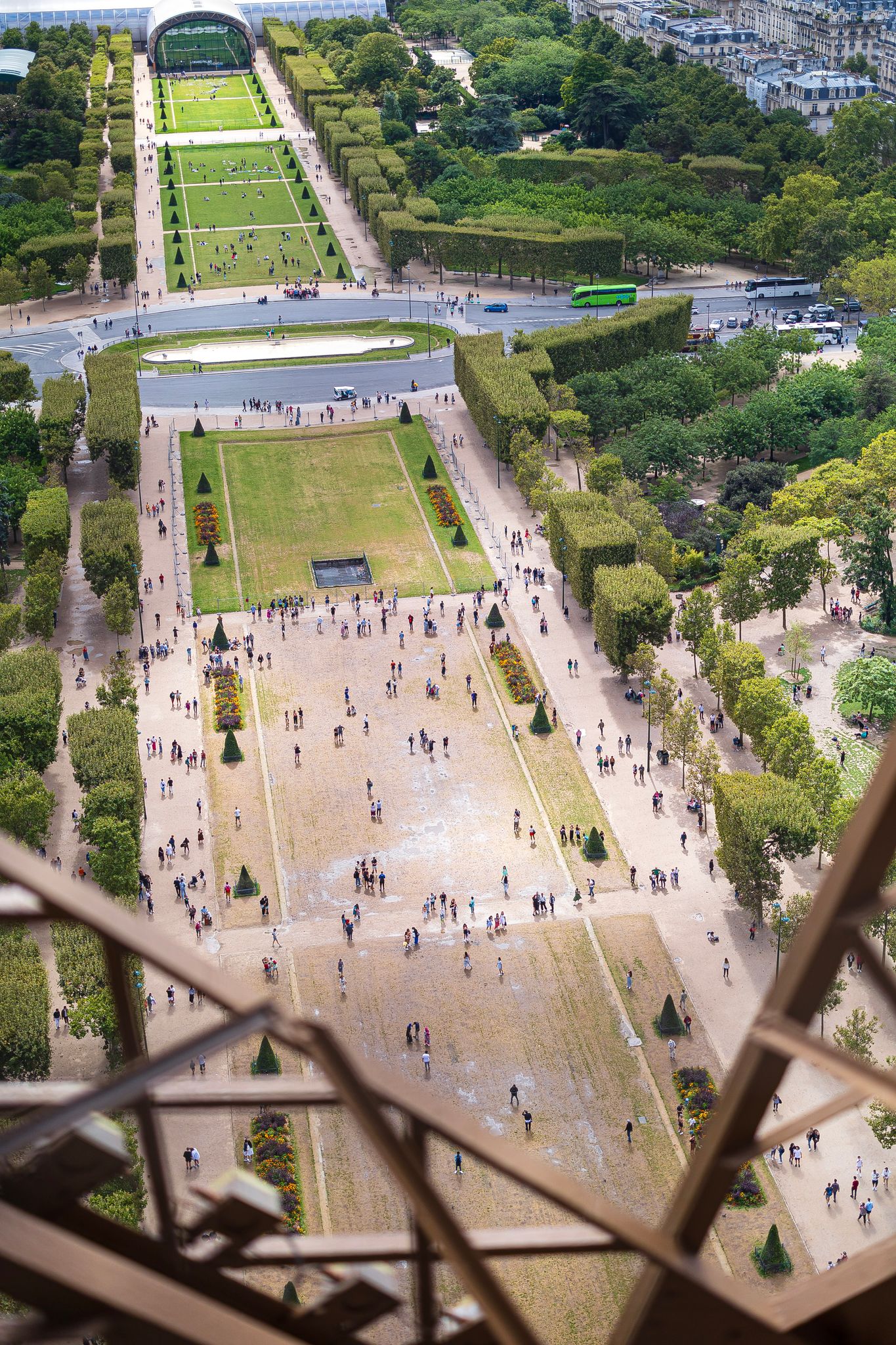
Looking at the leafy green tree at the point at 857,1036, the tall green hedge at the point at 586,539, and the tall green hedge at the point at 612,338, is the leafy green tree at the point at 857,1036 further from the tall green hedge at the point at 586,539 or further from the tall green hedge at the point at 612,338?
the tall green hedge at the point at 612,338

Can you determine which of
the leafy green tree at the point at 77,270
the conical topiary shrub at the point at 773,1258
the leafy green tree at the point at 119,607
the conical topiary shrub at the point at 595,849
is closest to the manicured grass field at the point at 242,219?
the leafy green tree at the point at 77,270

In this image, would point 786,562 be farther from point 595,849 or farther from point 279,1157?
point 279,1157

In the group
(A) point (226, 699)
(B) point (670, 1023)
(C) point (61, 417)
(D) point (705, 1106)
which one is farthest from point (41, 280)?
(D) point (705, 1106)

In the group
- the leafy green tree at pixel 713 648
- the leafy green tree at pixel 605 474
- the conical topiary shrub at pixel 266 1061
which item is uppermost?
the leafy green tree at pixel 605 474

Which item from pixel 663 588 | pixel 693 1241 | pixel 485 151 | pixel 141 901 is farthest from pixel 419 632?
pixel 485 151

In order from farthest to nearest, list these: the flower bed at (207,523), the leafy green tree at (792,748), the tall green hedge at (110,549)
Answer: the flower bed at (207,523) < the tall green hedge at (110,549) < the leafy green tree at (792,748)

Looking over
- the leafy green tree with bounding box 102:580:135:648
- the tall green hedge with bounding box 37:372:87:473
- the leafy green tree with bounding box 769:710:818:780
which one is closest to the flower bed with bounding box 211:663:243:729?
the leafy green tree with bounding box 102:580:135:648
